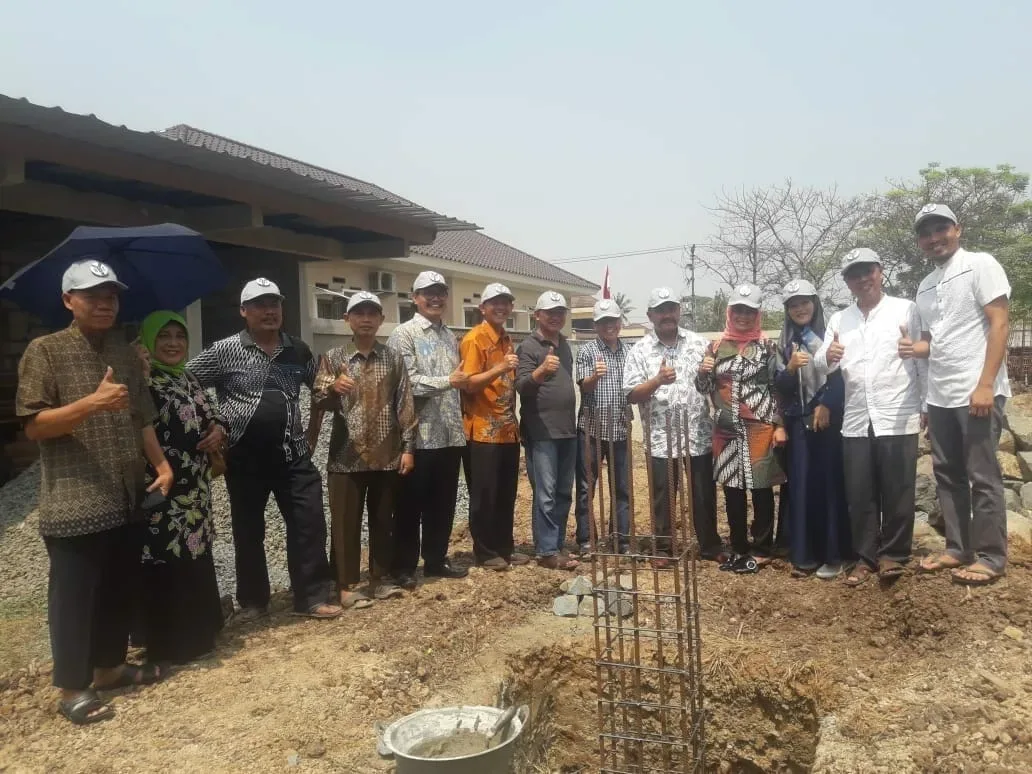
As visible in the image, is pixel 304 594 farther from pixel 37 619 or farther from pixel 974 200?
pixel 974 200

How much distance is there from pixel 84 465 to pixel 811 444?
366 cm

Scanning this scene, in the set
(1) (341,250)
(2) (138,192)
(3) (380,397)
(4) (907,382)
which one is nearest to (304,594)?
(3) (380,397)

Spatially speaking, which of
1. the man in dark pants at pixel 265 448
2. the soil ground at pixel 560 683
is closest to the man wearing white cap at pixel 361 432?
the man in dark pants at pixel 265 448

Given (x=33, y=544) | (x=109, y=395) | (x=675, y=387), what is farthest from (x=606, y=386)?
(x=33, y=544)

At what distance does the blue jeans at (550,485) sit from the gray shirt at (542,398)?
3.2 inches

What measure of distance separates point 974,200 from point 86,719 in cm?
2551

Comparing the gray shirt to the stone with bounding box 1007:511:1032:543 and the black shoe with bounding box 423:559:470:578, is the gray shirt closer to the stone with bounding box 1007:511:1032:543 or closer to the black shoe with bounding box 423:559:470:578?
the black shoe with bounding box 423:559:470:578

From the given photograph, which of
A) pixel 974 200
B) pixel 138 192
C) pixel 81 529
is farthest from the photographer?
pixel 974 200

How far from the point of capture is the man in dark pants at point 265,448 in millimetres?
3945

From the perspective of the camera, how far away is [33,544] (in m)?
5.43

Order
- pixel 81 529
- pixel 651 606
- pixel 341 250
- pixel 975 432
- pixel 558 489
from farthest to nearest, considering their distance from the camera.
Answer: pixel 341 250, pixel 558 489, pixel 651 606, pixel 975 432, pixel 81 529

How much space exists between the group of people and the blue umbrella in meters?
0.16

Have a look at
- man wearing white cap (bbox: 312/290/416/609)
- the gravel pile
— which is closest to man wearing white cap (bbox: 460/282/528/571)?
man wearing white cap (bbox: 312/290/416/609)

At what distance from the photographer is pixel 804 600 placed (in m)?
4.25
